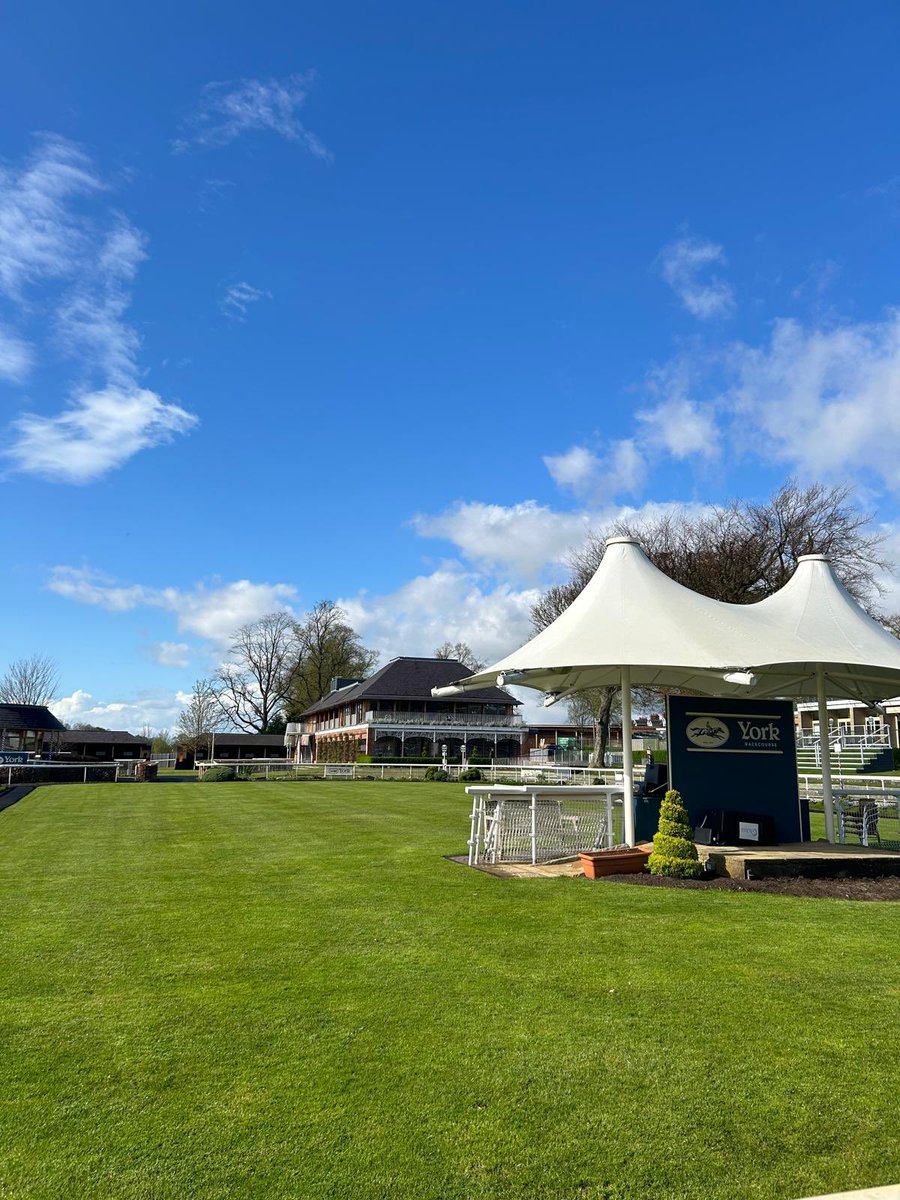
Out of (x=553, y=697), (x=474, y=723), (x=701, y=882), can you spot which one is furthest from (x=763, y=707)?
(x=474, y=723)

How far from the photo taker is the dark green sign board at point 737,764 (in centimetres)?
1045

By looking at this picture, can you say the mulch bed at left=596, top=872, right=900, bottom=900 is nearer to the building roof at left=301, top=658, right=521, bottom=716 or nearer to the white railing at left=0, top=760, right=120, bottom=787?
the white railing at left=0, top=760, right=120, bottom=787

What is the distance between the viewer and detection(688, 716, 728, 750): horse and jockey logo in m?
10.5

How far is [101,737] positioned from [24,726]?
31.4 m

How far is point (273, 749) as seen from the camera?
85000 mm

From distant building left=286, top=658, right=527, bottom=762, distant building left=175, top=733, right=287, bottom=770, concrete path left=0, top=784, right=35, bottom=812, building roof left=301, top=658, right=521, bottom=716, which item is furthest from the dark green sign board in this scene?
distant building left=175, top=733, right=287, bottom=770

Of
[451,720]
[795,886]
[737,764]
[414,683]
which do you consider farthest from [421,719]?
[795,886]

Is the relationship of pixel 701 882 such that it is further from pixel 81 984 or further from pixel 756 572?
pixel 756 572

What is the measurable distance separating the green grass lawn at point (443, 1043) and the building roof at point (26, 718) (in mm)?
49275

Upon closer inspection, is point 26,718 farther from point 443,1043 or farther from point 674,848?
point 443,1043

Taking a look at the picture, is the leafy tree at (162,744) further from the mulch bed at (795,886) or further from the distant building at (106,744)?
the mulch bed at (795,886)

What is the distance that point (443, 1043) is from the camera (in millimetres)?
4152

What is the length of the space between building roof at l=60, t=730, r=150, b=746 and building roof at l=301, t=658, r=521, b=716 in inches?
1146

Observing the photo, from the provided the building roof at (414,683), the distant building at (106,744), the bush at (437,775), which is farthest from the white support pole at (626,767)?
the distant building at (106,744)
